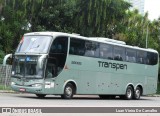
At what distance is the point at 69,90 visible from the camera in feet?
81.5

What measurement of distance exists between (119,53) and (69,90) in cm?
534

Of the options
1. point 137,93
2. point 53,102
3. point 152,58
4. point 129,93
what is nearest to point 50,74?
point 53,102

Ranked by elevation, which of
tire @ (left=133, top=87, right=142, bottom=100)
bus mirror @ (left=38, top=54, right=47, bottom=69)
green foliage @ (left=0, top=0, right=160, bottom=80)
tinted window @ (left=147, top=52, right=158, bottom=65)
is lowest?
tire @ (left=133, top=87, right=142, bottom=100)

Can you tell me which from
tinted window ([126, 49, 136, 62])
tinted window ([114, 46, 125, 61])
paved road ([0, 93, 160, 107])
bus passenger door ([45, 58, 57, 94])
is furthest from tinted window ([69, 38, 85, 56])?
tinted window ([126, 49, 136, 62])

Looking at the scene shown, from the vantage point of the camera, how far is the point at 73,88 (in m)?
25.3

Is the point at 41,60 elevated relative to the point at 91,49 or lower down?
lower down

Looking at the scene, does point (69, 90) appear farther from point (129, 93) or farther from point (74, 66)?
point (129, 93)

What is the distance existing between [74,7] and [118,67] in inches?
712

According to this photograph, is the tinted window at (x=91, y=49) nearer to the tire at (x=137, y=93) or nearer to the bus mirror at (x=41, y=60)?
the bus mirror at (x=41, y=60)

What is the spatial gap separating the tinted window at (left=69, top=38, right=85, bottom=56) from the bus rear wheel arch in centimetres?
184

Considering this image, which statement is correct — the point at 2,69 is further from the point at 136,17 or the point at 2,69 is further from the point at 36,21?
the point at 136,17

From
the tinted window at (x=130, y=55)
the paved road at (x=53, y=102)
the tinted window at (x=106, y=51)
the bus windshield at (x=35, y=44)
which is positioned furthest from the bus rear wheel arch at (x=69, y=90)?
the tinted window at (x=130, y=55)

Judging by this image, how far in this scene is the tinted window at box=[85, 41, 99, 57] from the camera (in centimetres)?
2570

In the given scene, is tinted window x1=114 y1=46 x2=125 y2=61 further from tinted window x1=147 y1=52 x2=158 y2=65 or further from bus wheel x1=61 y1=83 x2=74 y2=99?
bus wheel x1=61 y1=83 x2=74 y2=99
